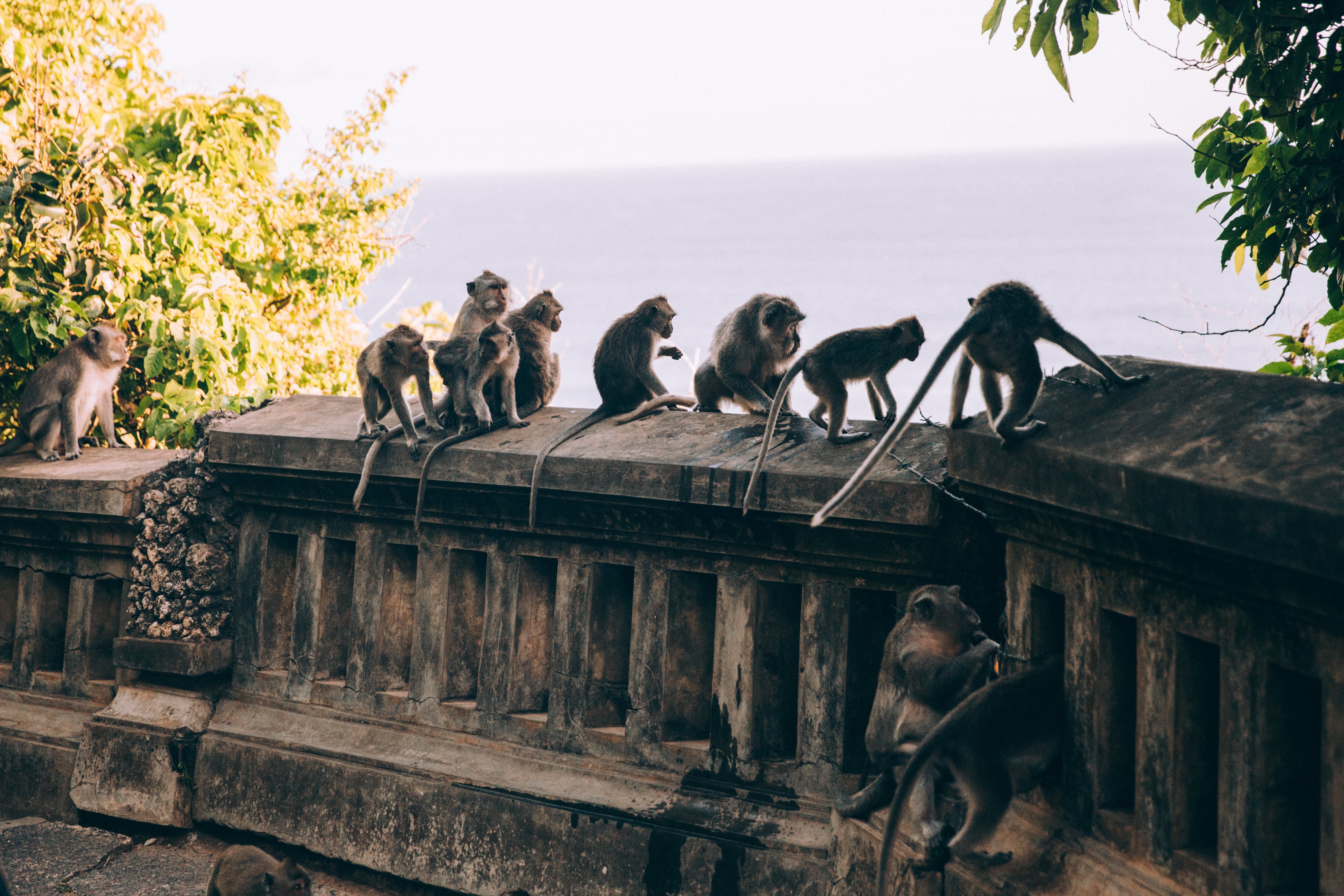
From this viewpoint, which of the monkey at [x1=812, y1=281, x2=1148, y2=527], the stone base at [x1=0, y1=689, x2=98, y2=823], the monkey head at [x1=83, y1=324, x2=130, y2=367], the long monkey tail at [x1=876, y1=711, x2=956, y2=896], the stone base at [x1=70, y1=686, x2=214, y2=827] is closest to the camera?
the long monkey tail at [x1=876, y1=711, x2=956, y2=896]

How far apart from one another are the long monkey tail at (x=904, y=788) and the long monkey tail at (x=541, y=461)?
6.33 feet

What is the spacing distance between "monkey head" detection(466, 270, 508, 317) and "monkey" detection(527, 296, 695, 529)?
953 mm

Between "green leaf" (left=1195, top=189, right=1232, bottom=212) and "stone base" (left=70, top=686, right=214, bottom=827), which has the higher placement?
"green leaf" (left=1195, top=189, right=1232, bottom=212)

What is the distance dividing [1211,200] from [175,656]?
493 cm

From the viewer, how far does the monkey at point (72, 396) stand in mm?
7527

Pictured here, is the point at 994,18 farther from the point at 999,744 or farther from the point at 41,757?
the point at 41,757

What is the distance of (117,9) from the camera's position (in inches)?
411

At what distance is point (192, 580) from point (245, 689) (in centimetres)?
56

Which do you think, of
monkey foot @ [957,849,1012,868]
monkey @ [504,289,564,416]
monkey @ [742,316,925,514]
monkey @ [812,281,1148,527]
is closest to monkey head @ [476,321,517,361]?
monkey @ [504,289,564,416]

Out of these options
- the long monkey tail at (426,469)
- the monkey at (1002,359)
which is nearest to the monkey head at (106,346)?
the long monkey tail at (426,469)

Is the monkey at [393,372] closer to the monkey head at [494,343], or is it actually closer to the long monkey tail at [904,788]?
the monkey head at [494,343]

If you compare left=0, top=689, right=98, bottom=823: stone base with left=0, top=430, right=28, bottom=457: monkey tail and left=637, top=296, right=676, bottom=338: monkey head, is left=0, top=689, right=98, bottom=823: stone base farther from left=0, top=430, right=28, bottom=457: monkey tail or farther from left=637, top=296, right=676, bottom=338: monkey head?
left=637, top=296, right=676, bottom=338: monkey head

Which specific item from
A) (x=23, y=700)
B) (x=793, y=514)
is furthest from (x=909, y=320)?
(x=23, y=700)

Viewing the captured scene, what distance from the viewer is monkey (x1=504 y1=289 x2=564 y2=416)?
650 centimetres
